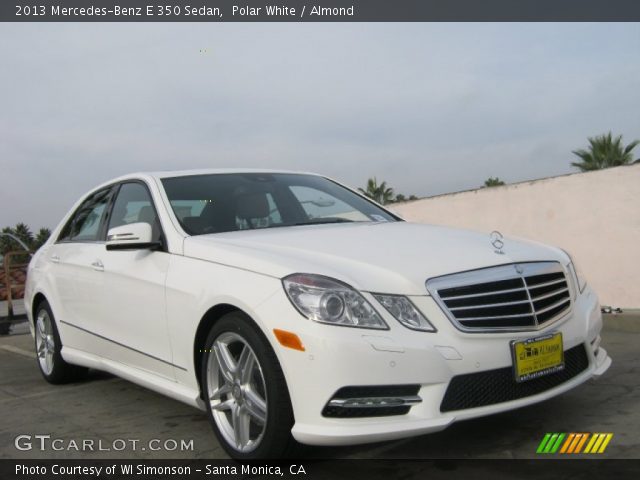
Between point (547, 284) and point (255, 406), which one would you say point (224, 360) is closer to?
point (255, 406)

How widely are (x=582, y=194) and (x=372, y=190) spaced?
34705 millimetres

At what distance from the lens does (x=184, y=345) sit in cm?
356

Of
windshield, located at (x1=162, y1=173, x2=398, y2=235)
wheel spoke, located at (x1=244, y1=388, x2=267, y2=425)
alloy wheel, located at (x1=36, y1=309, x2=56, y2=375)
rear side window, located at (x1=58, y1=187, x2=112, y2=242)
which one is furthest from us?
alloy wheel, located at (x1=36, y1=309, x2=56, y2=375)

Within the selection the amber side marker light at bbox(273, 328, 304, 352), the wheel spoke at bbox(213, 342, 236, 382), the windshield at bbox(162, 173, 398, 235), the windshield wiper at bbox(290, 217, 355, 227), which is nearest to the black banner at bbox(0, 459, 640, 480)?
the wheel spoke at bbox(213, 342, 236, 382)

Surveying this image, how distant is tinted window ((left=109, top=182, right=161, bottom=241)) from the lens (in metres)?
4.23

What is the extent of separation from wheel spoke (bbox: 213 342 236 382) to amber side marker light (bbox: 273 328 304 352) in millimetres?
470

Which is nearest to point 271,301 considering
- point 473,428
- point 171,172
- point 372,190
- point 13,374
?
point 473,428

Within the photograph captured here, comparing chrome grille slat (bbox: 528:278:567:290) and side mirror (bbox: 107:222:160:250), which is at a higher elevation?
side mirror (bbox: 107:222:160:250)

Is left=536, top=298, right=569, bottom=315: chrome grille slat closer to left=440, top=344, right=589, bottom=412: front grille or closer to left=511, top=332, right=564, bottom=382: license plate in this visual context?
left=511, top=332, right=564, bottom=382: license plate

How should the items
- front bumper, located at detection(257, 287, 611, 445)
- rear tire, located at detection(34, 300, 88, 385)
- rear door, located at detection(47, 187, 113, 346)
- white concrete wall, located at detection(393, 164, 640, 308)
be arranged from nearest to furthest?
front bumper, located at detection(257, 287, 611, 445)
rear door, located at detection(47, 187, 113, 346)
rear tire, located at detection(34, 300, 88, 385)
white concrete wall, located at detection(393, 164, 640, 308)

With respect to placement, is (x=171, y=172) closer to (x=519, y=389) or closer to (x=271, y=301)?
(x=271, y=301)

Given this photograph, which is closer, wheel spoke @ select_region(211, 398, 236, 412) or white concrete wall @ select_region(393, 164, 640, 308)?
wheel spoke @ select_region(211, 398, 236, 412)

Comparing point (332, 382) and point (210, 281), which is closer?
point (332, 382)

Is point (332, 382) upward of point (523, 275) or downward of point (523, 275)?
downward
